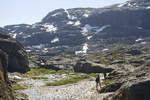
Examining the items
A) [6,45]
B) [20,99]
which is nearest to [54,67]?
[6,45]

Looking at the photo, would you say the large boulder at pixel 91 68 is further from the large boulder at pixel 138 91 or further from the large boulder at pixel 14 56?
the large boulder at pixel 138 91

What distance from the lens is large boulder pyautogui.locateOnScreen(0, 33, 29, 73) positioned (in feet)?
315

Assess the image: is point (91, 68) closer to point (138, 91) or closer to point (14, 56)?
point (14, 56)

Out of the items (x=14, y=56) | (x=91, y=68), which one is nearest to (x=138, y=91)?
(x=14, y=56)

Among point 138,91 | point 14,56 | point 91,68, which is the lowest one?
point 91,68

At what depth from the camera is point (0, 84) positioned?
1925 cm

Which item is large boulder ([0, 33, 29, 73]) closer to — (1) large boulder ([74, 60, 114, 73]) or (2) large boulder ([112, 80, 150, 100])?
(1) large boulder ([74, 60, 114, 73])

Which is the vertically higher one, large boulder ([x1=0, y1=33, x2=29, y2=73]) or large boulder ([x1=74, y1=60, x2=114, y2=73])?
large boulder ([x1=0, y1=33, x2=29, y2=73])

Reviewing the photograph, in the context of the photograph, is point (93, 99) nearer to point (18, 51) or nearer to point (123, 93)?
point (123, 93)

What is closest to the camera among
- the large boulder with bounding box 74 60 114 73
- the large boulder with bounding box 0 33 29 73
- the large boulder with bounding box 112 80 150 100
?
the large boulder with bounding box 112 80 150 100

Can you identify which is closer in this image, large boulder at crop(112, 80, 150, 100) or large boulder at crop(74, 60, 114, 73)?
large boulder at crop(112, 80, 150, 100)

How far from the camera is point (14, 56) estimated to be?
99250 mm

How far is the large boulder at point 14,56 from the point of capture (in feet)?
315

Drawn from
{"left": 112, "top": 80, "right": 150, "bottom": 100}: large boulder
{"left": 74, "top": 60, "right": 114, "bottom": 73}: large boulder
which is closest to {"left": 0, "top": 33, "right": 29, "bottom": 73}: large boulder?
{"left": 74, "top": 60, "right": 114, "bottom": 73}: large boulder
